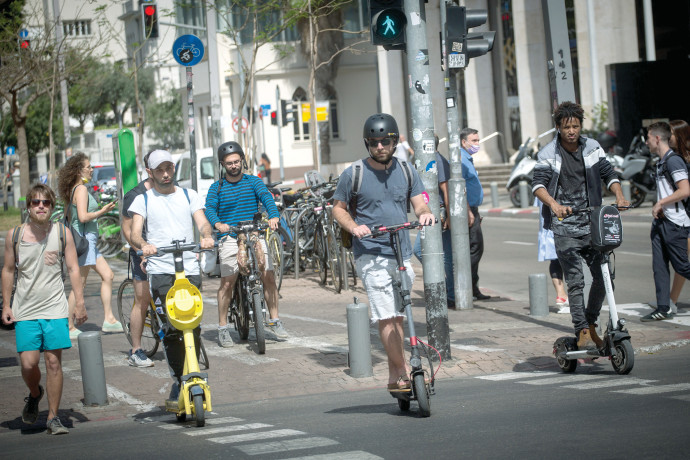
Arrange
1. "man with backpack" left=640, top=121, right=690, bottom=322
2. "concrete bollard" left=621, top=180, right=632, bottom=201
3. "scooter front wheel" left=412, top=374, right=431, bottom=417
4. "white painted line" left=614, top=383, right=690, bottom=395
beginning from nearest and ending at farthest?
"scooter front wheel" left=412, top=374, right=431, bottom=417, "white painted line" left=614, top=383, right=690, bottom=395, "man with backpack" left=640, top=121, right=690, bottom=322, "concrete bollard" left=621, top=180, right=632, bottom=201

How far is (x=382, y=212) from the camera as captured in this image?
7.25 metres

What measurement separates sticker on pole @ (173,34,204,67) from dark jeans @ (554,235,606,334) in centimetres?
767

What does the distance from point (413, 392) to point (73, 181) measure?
5709 mm

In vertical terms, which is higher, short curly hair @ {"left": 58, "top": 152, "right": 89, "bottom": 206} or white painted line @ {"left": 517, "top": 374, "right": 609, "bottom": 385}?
short curly hair @ {"left": 58, "top": 152, "right": 89, "bottom": 206}

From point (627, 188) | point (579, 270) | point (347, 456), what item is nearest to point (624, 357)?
point (579, 270)

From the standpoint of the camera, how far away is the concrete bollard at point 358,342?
28.9 ft

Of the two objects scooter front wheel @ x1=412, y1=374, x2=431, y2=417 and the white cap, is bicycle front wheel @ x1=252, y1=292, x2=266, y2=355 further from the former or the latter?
scooter front wheel @ x1=412, y1=374, x2=431, y2=417

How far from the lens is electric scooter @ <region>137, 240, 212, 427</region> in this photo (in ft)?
22.9

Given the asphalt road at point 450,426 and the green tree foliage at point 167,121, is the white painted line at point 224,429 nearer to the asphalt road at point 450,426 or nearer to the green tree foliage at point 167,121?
the asphalt road at point 450,426

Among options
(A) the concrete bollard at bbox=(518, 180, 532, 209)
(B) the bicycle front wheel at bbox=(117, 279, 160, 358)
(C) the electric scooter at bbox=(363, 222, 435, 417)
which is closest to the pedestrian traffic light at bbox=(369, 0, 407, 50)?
(C) the electric scooter at bbox=(363, 222, 435, 417)

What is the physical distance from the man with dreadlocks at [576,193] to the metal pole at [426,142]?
117 cm

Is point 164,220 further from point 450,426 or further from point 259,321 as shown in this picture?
point 450,426

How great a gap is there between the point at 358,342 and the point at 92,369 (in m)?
2.17

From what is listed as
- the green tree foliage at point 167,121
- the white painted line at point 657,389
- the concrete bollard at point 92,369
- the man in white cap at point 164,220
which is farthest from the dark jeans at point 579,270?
the green tree foliage at point 167,121
